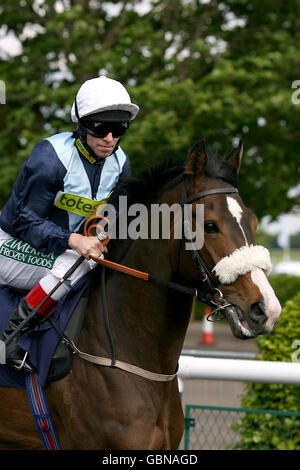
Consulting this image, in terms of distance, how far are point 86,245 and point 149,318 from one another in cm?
50

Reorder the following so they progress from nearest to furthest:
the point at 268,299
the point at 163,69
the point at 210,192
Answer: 1. the point at 268,299
2. the point at 210,192
3. the point at 163,69

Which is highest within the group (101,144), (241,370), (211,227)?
(101,144)

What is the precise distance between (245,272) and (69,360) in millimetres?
1042

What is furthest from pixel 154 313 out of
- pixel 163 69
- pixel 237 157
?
pixel 163 69

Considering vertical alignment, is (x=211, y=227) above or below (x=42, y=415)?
above

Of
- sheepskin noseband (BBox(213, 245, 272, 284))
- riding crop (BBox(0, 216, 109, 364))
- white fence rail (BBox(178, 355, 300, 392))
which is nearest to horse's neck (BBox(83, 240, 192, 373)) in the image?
riding crop (BBox(0, 216, 109, 364))

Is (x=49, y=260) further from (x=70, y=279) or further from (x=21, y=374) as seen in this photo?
(x=21, y=374)

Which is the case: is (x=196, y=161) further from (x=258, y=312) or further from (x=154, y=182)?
(x=258, y=312)

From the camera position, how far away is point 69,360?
10.2 ft

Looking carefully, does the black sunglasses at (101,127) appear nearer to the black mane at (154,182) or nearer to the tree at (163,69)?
the black mane at (154,182)

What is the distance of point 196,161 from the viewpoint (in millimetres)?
3037

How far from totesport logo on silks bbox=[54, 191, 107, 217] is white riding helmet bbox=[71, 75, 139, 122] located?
45 cm

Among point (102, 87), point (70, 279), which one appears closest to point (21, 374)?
point (70, 279)

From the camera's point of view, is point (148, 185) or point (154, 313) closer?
point (154, 313)
